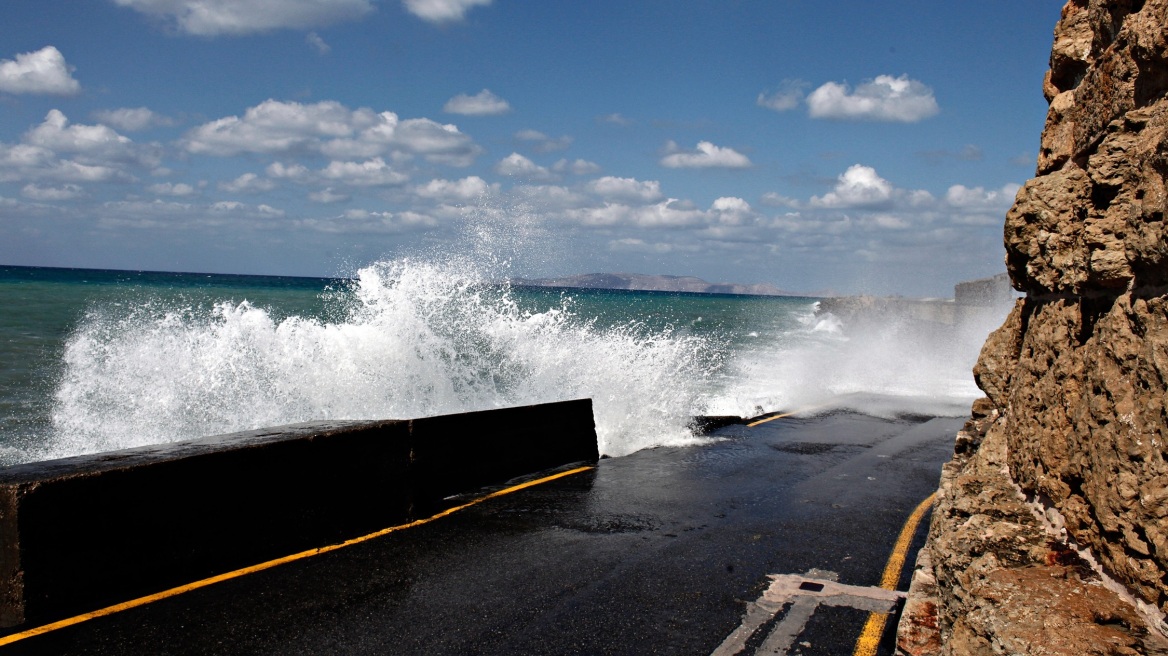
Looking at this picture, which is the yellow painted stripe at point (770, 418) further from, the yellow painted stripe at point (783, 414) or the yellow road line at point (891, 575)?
the yellow road line at point (891, 575)

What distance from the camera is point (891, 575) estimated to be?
6250mm

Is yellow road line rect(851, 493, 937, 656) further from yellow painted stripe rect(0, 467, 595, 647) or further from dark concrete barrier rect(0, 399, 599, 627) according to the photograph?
dark concrete barrier rect(0, 399, 599, 627)

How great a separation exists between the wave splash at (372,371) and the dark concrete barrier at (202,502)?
5.13 meters

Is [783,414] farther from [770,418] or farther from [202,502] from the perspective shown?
[202,502]

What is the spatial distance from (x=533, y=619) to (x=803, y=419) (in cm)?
1162

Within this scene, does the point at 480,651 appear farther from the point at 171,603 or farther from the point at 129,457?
the point at 129,457

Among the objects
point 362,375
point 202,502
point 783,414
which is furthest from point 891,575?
point 783,414

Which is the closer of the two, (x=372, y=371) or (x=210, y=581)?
(x=210, y=581)

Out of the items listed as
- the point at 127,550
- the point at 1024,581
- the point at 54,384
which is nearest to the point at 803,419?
the point at 127,550

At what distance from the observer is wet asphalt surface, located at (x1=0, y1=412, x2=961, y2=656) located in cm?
485

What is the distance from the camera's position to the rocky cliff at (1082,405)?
82.2 inches

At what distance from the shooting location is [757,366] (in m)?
31.1

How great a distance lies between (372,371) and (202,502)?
7912mm

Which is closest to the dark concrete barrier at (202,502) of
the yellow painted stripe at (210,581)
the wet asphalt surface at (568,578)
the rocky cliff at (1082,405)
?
the yellow painted stripe at (210,581)
